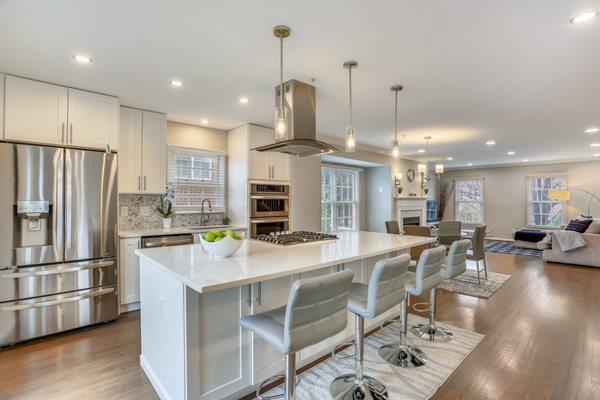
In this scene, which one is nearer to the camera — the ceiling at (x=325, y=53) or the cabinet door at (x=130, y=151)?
the ceiling at (x=325, y=53)

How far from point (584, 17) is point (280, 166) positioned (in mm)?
3707

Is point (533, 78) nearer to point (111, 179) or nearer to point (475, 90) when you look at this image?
point (475, 90)

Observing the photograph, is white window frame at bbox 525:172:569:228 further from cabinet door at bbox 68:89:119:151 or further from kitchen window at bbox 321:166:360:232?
cabinet door at bbox 68:89:119:151

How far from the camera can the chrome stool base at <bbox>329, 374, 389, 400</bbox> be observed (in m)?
1.98

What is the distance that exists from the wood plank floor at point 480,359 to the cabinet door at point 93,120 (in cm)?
200

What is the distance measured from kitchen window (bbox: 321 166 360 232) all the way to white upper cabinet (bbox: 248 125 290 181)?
2.34m

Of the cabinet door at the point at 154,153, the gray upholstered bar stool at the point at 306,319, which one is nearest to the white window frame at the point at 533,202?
the gray upholstered bar stool at the point at 306,319

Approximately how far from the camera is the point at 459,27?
2.05 metres

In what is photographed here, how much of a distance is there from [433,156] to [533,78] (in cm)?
528

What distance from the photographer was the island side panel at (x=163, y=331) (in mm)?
1770

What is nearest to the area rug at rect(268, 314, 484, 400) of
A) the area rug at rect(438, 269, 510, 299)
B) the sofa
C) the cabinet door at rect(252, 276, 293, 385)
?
the cabinet door at rect(252, 276, 293, 385)

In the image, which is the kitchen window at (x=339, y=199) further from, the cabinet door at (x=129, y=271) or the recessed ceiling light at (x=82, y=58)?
the recessed ceiling light at (x=82, y=58)

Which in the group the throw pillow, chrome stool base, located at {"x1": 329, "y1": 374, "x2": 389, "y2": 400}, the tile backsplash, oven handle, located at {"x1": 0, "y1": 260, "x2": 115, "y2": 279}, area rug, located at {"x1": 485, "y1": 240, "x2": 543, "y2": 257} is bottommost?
area rug, located at {"x1": 485, "y1": 240, "x2": 543, "y2": 257}

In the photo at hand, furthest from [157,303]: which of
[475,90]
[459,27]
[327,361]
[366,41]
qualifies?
[475,90]
